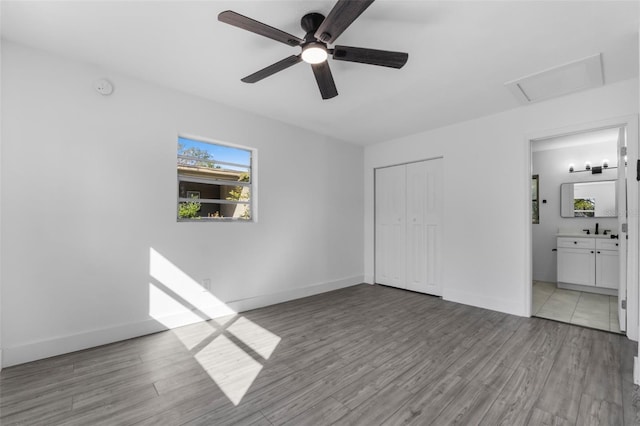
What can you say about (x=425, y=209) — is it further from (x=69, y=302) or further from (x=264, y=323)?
(x=69, y=302)

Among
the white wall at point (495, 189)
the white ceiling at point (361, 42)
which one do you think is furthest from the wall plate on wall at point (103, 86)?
the white wall at point (495, 189)

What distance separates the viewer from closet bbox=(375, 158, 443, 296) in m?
4.31

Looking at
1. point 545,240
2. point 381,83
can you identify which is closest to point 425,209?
point 381,83

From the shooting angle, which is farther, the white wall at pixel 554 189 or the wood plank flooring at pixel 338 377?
the white wall at pixel 554 189

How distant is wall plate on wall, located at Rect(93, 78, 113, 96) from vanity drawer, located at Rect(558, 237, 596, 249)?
6617 millimetres

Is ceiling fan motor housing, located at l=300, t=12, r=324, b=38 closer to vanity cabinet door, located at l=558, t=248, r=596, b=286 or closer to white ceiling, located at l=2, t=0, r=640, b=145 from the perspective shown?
white ceiling, located at l=2, t=0, r=640, b=145

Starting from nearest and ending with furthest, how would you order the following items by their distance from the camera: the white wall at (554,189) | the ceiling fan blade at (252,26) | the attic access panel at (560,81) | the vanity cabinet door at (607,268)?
the ceiling fan blade at (252,26) < the attic access panel at (560,81) < the vanity cabinet door at (607,268) < the white wall at (554,189)

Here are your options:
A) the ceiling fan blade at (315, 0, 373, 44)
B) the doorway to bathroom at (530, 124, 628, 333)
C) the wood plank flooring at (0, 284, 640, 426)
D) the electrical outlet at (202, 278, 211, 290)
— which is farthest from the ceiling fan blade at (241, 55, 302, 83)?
the doorway to bathroom at (530, 124, 628, 333)

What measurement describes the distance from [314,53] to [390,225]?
345cm

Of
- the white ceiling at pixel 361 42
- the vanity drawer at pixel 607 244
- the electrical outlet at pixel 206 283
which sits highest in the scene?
the white ceiling at pixel 361 42

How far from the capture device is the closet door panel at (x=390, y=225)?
186 inches

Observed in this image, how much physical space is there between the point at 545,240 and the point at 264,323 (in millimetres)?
5352

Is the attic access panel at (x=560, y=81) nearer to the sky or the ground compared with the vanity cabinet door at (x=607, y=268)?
nearer to the sky

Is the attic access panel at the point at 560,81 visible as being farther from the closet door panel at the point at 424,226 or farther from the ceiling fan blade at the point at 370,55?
the ceiling fan blade at the point at 370,55
